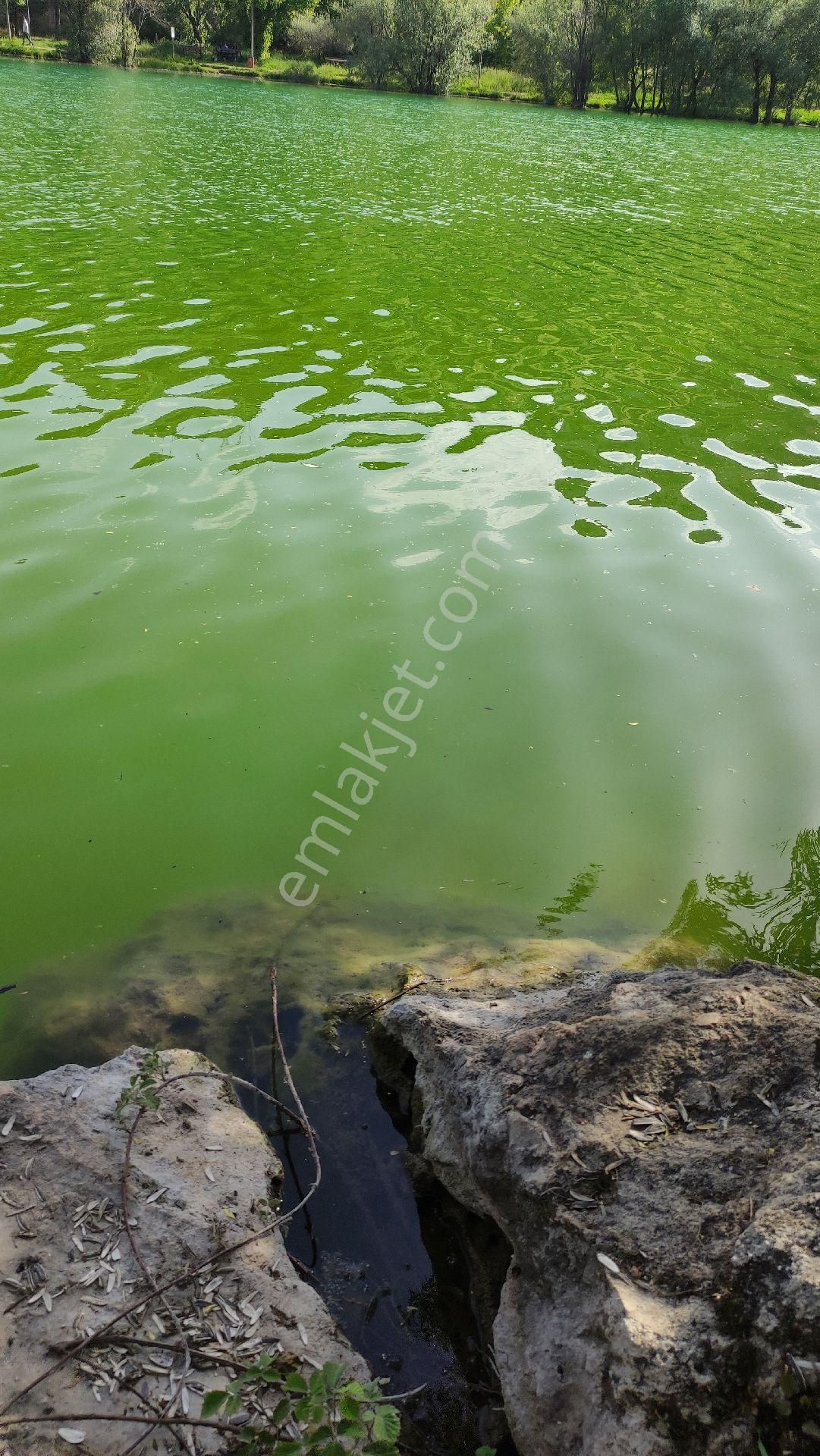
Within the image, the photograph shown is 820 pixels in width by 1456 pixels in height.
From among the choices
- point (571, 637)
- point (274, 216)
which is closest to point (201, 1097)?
point (571, 637)

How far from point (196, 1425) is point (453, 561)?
216 inches

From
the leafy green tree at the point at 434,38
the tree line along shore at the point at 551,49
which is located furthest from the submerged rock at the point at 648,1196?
the leafy green tree at the point at 434,38

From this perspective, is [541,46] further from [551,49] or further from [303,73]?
[303,73]

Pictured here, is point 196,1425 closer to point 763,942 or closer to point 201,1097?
point 201,1097

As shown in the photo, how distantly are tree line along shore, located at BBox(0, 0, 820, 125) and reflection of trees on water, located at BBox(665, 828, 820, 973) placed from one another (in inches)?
2666

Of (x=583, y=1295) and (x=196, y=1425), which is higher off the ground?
(x=583, y=1295)

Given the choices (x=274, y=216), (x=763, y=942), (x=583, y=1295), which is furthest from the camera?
(x=274, y=216)

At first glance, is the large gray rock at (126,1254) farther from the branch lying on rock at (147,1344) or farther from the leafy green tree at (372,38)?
the leafy green tree at (372,38)

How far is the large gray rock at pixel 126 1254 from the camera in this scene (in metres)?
2.09

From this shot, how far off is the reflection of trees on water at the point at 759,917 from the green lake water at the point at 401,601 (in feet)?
0.06

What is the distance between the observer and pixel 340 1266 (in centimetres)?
274

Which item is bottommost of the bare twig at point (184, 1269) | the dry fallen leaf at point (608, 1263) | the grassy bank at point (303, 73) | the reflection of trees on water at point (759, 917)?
the reflection of trees on water at point (759, 917)

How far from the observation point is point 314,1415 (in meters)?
1.92

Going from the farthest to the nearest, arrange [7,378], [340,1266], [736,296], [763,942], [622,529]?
[736,296] → [7,378] → [622,529] → [763,942] → [340,1266]
